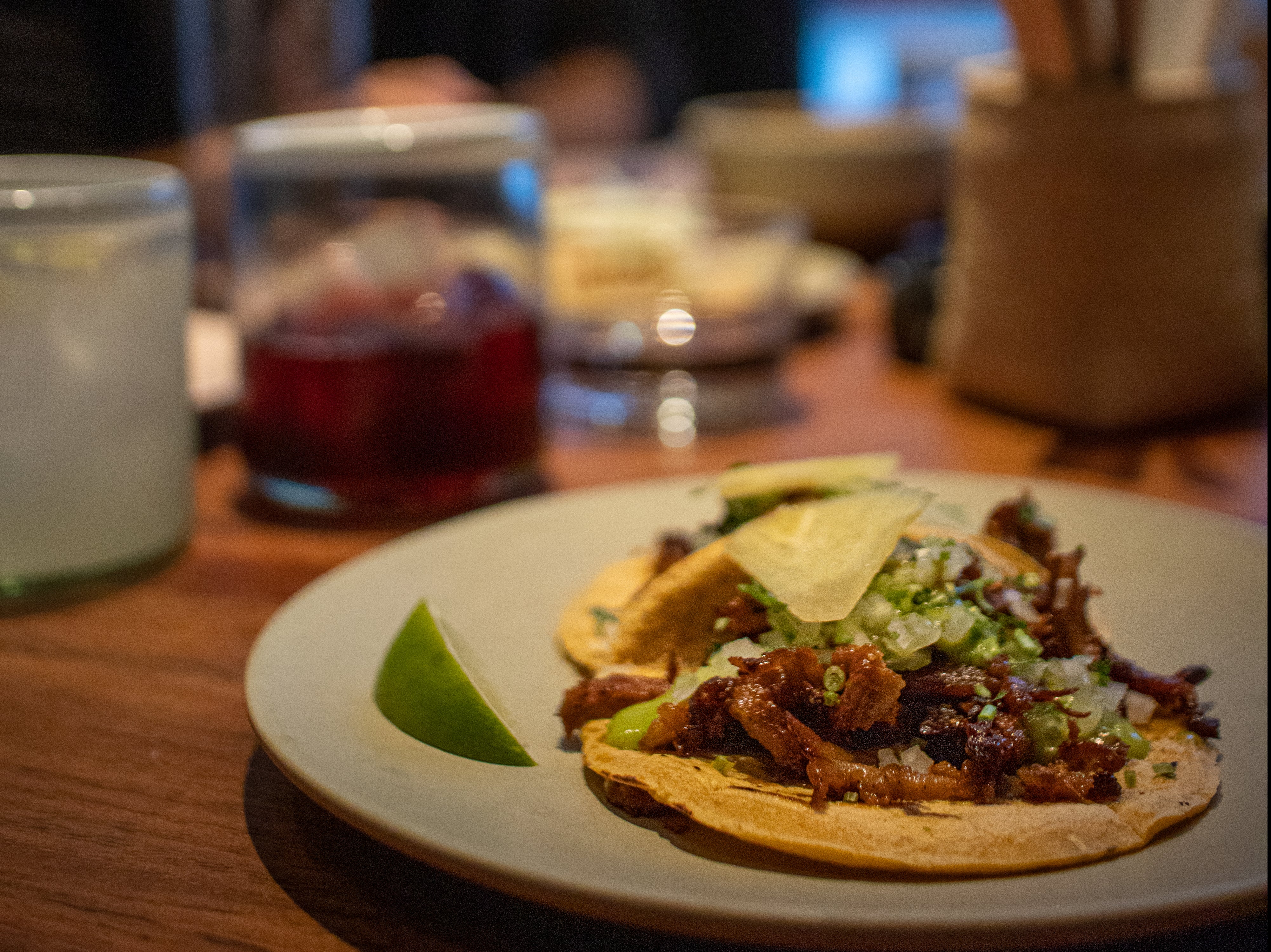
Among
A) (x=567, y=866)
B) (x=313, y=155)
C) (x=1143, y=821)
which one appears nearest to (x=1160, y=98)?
(x=313, y=155)

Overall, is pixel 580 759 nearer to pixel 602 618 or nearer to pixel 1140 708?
pixel 602 618

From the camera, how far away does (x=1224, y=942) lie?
82 cm

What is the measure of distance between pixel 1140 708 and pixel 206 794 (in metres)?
0.77

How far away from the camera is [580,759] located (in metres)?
0.98

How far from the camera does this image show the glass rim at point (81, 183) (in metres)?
1.27

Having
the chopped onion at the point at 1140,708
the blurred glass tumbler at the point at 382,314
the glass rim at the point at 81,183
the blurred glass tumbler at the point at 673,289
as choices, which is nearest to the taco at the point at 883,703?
the chopped onion at the point at 1140,708

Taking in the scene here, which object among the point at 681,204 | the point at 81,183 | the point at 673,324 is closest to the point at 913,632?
the point at 81,183

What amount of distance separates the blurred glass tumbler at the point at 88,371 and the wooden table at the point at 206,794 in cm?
7

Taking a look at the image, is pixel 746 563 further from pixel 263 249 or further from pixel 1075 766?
pixel 263 249

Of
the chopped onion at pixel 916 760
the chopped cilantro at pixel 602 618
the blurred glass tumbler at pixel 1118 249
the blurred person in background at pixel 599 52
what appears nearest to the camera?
the chopped onion at pixel 916 760

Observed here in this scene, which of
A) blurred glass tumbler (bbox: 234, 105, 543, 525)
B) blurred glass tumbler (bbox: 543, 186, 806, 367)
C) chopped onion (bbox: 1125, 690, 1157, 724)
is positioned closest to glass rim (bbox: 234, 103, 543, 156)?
blurred glass tumbler (bbox: 234, 105, 543, 525)

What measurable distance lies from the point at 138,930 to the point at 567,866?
0.32m

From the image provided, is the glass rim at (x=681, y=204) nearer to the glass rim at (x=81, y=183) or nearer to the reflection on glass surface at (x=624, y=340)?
the reflection on glass surface at (x=624, y=340)

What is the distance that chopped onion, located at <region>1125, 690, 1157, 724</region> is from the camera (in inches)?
40.4
